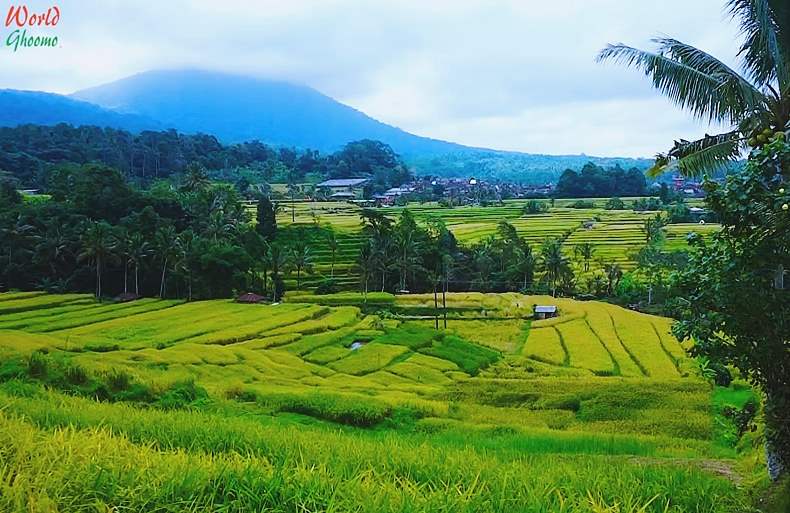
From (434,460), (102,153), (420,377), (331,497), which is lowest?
(420,377)

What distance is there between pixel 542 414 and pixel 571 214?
49.7 metres

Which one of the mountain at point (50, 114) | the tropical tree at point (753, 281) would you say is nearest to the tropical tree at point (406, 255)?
the tropical tree at point (753, 281)

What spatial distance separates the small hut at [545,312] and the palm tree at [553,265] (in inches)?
252

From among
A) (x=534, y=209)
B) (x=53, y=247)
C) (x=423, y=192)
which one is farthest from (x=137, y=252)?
(x=423, y=192)

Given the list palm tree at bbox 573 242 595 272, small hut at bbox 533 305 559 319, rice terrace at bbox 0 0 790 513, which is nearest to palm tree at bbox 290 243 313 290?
rice terrace at bbox 0 0 790 513

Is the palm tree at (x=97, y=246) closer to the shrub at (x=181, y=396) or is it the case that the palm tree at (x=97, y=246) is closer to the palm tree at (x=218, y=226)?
the palm tree at (x=218, y=226)

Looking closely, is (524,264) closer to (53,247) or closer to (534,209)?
(534,209)

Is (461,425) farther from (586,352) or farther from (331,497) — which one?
(586,352)

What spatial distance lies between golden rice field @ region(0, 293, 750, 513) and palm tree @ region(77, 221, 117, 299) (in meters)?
2.00

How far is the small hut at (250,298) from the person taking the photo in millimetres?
31750

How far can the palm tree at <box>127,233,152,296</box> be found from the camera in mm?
29297

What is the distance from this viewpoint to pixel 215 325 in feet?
79.6

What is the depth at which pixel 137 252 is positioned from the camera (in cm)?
2944

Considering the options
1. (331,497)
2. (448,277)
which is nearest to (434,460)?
(331,497)
